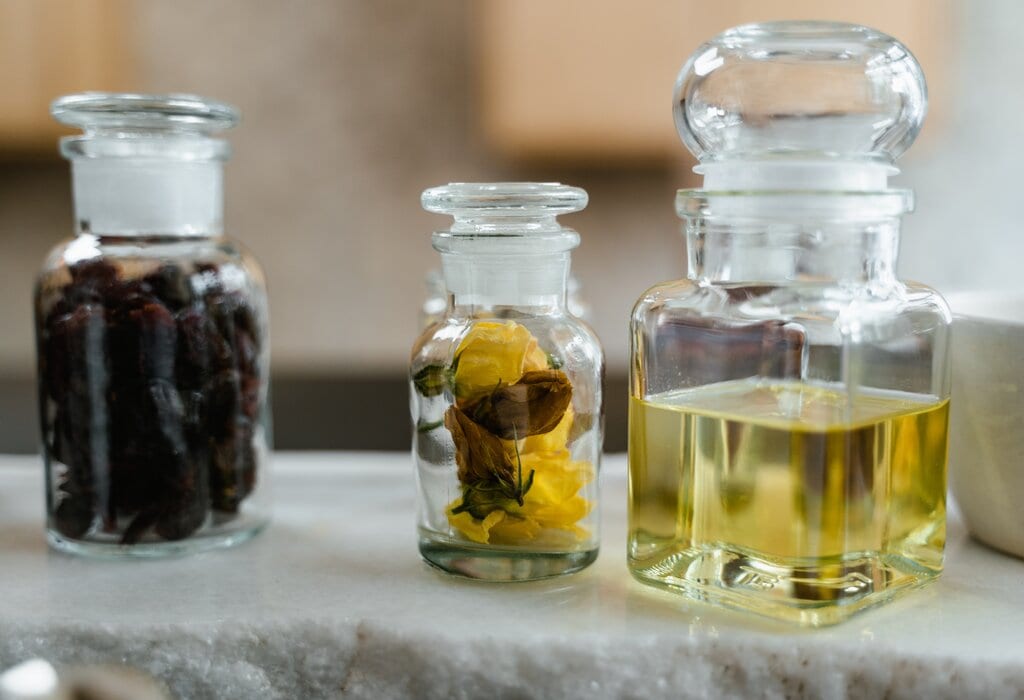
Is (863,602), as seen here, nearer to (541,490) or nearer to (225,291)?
(541,490)

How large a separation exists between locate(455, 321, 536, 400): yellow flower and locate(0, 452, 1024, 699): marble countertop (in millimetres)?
102

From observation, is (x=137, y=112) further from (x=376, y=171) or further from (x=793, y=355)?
(x=376, y=171)

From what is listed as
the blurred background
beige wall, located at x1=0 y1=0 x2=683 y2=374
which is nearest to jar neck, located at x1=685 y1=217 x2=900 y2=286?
the blurred background

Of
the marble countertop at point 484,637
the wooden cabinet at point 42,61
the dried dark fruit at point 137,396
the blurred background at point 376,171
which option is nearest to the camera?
the marble countertop at point 484,637

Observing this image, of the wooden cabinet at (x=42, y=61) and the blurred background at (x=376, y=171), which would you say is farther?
the blurred background at (x=376, y=171)

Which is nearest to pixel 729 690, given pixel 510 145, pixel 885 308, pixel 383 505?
pixel 885 308

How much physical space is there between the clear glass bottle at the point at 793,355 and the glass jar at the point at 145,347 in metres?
0.23

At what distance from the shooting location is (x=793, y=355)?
43 centimetres

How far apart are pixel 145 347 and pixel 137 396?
0.03m

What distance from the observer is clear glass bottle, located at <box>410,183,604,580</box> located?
1.58 ft

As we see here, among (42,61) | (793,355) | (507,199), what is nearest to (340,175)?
(42,61)

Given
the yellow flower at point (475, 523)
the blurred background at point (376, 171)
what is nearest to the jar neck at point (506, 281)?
the yellow flower at point (475, 523)

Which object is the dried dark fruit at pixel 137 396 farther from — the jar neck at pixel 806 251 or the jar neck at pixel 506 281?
the jar neck at pixel 806 251

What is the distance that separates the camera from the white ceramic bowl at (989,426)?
1.67 ft
